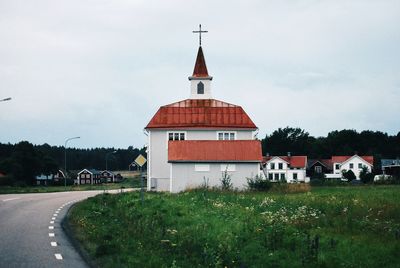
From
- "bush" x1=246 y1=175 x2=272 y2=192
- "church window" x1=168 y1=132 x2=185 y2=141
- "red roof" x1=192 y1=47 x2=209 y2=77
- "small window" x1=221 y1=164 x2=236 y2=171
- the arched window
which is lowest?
"bush" x1=246 y1=175 x2=272 y2=192

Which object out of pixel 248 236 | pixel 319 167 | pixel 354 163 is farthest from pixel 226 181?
pixel 319 167

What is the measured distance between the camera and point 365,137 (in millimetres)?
155375

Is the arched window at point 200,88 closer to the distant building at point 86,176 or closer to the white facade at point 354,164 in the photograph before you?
the white facade at point 354,164

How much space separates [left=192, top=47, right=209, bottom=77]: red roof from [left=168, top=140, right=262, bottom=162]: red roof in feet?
37.7

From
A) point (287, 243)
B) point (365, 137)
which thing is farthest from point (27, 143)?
point (287, 243)

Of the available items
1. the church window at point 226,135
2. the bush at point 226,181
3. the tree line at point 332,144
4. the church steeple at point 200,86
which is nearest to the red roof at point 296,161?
the tree line at point 332,144

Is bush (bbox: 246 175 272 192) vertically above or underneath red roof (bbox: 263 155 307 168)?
underneath

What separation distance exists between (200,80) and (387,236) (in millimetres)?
38000

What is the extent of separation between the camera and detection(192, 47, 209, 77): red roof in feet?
167

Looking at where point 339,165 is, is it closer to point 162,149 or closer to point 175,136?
point 175,136

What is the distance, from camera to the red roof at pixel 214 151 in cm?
3928

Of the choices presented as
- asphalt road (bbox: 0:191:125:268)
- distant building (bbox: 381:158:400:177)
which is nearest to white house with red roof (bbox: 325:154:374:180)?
distant building (bbox: 381:158:400:177)

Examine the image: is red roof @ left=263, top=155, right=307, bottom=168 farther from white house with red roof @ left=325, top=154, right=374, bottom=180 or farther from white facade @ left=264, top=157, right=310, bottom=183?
white house with red roof @ left=325, top=154, right=374, bottom=180

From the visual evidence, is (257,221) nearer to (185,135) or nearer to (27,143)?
(185,135)
